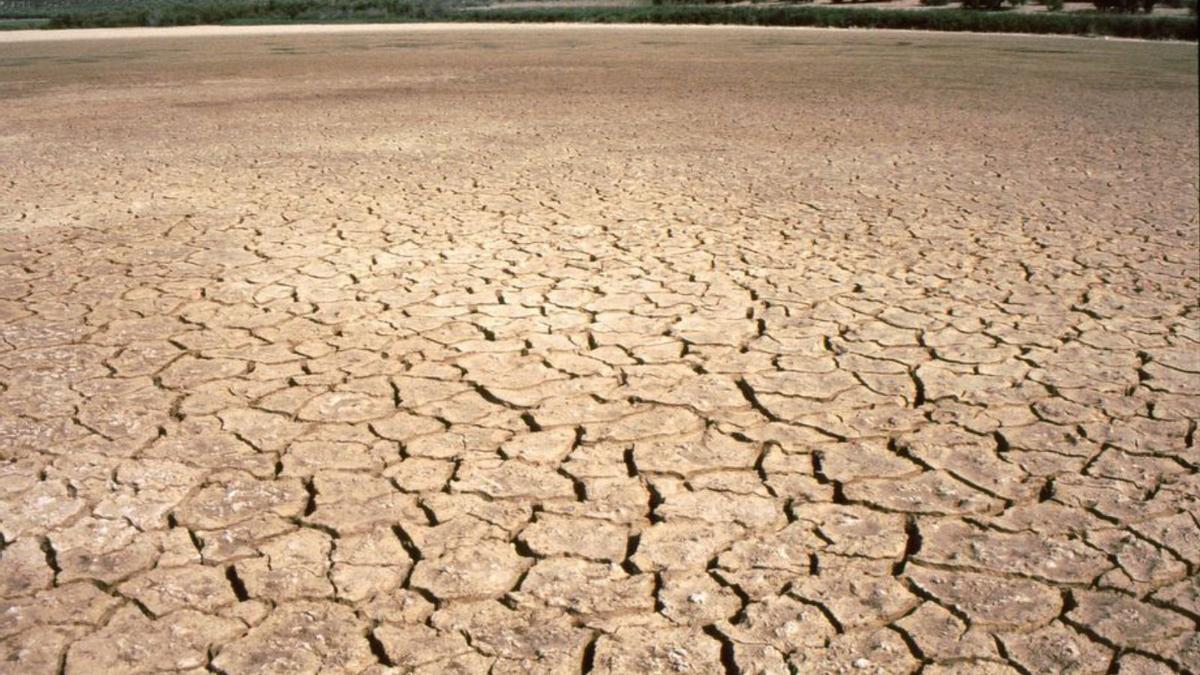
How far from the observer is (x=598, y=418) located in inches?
140

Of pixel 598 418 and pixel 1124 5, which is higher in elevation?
pixel 1124 5

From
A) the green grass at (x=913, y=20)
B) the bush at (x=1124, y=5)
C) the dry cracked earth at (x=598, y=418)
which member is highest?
the bush at (x=1124, y=5)

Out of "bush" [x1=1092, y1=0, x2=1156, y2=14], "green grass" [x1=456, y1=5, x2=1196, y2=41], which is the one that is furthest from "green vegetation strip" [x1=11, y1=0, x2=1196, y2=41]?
"bush" [x1=1092, y1=0, x2=1156, y2=14]

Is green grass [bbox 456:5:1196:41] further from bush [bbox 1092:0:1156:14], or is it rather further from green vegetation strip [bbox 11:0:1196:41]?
bush [bbox 1092:0:1156:14]

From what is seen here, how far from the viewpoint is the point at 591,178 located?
8047 millimetres

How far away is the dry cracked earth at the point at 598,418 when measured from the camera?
243cm

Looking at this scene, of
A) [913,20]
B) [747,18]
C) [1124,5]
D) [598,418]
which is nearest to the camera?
[598,418]

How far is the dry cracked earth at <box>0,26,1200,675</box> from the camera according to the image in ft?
7.96

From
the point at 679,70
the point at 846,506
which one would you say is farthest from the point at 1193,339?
the point at 679,70

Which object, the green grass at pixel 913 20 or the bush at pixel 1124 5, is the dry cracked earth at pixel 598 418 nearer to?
the green grass at pixel 913 20


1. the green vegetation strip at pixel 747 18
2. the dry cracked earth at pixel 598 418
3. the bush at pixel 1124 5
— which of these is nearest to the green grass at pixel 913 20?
the green vegetation strip at pixel 747 18

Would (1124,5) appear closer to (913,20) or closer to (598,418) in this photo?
(913,20)

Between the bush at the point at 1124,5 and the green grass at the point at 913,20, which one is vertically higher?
the bush at the point at 1124,5

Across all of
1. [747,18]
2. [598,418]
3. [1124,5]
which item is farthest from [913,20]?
[598,418]
